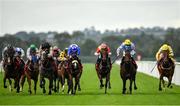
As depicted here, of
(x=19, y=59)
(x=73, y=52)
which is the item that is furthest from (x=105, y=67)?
(x=19, y=59)

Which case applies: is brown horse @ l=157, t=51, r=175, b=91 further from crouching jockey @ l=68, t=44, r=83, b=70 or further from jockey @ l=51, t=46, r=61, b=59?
jockey @ l=51, t=46, r=61, b=59

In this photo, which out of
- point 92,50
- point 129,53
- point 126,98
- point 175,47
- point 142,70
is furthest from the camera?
point 92,50

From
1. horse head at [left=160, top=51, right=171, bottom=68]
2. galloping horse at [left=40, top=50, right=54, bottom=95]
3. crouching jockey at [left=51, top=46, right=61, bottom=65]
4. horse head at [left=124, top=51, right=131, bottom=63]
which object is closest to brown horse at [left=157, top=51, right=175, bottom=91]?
horse head at [left=160, top=51, right=171, bottom=68]

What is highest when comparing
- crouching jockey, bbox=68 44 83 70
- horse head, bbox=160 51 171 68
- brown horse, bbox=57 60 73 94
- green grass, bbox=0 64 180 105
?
crouching jockey, bbox=68 44 83 70

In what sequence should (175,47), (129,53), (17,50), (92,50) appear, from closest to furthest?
(129,53)
(17,50)
(175,47)
(92,50)

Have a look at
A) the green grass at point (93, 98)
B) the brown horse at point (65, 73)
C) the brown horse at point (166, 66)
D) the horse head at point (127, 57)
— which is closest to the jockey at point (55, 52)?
the brown horse at point (65, 73)

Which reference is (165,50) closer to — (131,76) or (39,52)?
(131,76)

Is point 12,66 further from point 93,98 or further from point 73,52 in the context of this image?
point 93,98

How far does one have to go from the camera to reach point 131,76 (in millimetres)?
29922

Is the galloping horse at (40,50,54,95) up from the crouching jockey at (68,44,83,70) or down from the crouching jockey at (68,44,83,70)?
down

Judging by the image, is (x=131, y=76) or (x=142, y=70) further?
(x=142, y=70)

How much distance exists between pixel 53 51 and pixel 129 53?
4514mm

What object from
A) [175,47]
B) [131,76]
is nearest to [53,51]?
[131,76]

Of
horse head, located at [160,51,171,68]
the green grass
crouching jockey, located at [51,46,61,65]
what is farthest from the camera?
crouching jockey, located at [51,46,61,65]
